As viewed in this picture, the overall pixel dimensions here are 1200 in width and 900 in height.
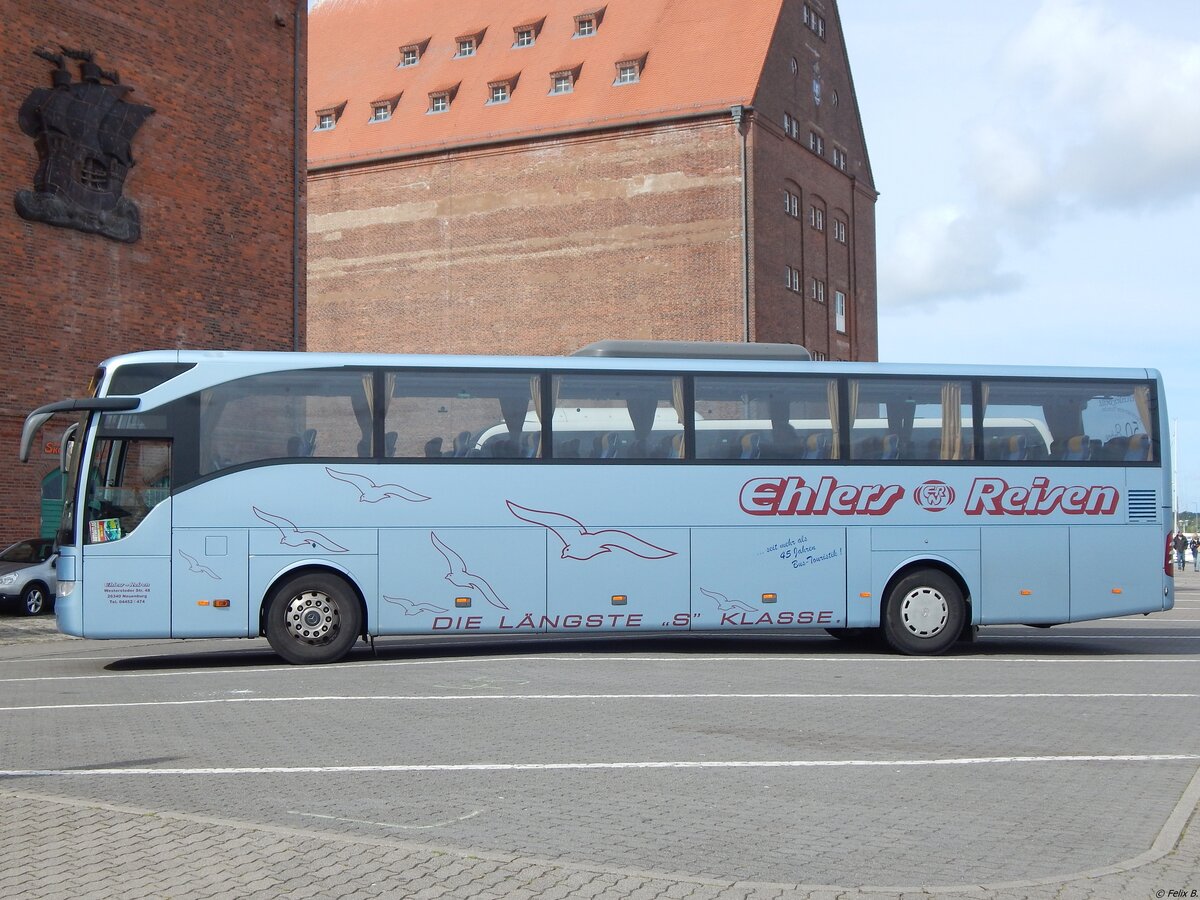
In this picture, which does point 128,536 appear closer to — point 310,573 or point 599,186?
point 310,573

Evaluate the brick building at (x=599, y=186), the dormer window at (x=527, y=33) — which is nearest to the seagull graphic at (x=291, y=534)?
the brick building at (x=599, y=186)

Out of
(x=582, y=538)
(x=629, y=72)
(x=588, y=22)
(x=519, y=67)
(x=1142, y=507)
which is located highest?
(x=588, y=22)

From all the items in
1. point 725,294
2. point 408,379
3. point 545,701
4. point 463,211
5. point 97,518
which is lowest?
point 545,701

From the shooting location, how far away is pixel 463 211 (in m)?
53.2

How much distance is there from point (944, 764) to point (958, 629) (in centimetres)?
837

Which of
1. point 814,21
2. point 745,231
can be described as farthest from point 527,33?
point 745,231

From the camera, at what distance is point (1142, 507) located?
17062 millimetres

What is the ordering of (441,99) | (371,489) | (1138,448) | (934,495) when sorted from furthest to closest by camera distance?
(441,99)
(1138,448)
(934,495)
(371,489)

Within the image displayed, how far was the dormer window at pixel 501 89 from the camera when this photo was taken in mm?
54938

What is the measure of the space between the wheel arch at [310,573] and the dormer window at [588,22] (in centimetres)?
4381

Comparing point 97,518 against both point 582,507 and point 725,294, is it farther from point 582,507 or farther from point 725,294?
point 725,294

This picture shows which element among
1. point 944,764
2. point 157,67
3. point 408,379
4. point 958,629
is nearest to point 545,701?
point 944,764

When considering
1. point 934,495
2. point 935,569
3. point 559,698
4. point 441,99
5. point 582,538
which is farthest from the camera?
point 441,99

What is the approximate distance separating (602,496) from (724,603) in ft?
6.25
